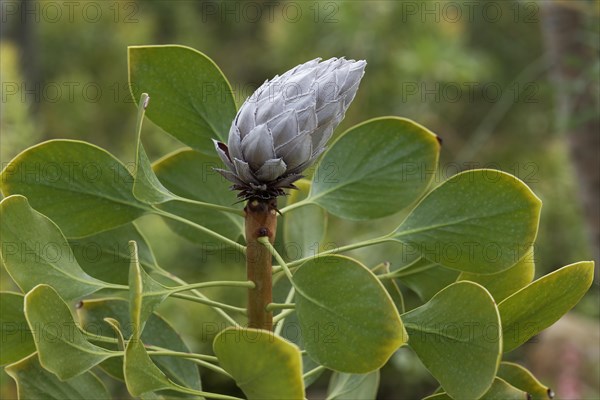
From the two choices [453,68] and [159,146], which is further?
[159,146]

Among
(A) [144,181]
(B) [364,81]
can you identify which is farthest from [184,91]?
(B) [364,81]

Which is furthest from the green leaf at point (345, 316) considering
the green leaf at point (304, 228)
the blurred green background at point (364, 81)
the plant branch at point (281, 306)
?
the blurred green background at point (364, 81)

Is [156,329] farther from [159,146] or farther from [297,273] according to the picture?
[159,146]

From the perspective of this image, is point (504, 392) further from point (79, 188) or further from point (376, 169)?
point (79, 188)

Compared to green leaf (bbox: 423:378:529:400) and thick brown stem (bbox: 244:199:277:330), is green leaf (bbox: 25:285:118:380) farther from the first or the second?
green leaf (bbox: 423:378:529:400)

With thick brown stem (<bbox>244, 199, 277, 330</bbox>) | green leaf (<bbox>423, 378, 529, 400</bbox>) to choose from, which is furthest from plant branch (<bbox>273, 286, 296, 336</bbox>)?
green leaf (<bbox>423, 378, 529, 400</bbox>)

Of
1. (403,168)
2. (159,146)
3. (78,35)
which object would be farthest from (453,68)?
(403,168)

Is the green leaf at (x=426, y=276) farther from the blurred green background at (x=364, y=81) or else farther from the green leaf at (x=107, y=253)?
the blurred green background at (x=364, y=81)
